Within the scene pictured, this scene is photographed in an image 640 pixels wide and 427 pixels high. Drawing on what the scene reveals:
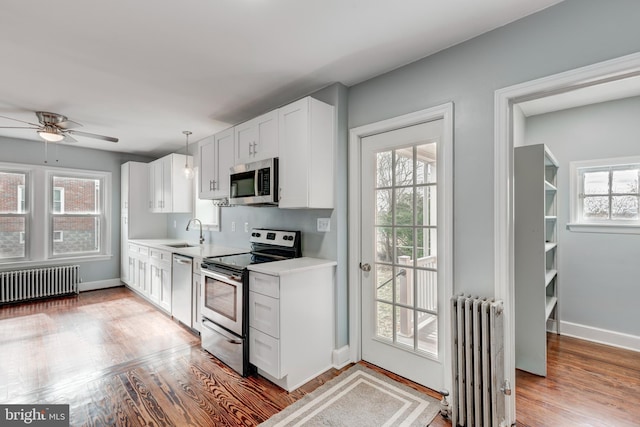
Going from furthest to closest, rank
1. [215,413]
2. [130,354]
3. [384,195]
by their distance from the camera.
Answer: [130,354]
[384,195]
[215,413]

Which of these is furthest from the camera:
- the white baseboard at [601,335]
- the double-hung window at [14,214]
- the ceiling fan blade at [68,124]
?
the double-hung window at [14,214]

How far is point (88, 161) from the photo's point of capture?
521 cm

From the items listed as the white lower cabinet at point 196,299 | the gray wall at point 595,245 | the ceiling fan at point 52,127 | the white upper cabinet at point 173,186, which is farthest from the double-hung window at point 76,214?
the gray wall at point 595,245

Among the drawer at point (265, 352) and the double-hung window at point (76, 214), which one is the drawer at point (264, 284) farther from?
the double-hung window at point (76, 214)

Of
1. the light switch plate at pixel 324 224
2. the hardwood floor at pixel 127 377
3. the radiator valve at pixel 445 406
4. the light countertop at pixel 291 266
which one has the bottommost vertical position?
the hardwood floor at pixel 127 377

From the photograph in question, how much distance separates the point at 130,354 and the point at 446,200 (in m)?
3.13

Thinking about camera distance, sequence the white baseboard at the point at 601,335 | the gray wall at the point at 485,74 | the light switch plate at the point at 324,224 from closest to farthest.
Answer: the gray wall at the point at 485,74 < the light switch plate at the point at 324,224 < the white baseboard at the point at 601,335

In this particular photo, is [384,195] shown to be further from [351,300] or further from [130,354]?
[130,354]

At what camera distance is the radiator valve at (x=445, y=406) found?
1.95m

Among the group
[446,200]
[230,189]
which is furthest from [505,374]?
[230,189]

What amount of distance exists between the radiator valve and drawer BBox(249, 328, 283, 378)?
1123 mm

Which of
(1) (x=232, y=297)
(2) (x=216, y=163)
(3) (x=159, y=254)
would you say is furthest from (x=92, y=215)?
(1) (x=232, y=297)

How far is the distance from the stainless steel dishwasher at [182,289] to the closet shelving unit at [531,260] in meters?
3.24

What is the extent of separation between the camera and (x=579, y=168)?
3227 millimetres
